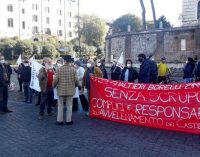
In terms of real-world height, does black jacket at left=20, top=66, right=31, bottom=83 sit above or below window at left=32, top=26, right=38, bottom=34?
below

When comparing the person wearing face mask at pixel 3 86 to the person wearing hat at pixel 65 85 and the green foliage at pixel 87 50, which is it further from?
the green foliage at pixel 87 50

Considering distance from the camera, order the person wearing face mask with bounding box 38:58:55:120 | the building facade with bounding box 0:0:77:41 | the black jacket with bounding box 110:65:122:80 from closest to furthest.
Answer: the person wearing face mask with bounding box 38:58:55:120 < the black jacket with bounding box 110:65:122:80 < the building facade with bounding box 0:0:77:41

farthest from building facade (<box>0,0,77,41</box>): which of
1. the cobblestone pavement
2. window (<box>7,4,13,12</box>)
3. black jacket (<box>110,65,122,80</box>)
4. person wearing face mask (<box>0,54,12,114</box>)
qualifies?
the cobblestone pavement

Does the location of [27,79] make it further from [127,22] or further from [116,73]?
[127,22]

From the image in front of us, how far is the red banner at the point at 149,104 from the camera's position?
8867mm

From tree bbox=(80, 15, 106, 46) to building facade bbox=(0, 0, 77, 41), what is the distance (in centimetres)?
981

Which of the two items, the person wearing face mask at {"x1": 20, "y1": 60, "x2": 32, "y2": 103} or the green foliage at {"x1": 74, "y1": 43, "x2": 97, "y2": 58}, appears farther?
the green foliage at {"x1": 74, "y1": 43, "x2": 97, "y2": 58}

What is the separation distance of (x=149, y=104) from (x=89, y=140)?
6.79 ft

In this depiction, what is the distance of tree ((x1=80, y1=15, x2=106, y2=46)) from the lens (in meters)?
78.3

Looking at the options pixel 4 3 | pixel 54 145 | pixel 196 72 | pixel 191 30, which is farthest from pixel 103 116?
pixel 4 3

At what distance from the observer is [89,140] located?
841cm

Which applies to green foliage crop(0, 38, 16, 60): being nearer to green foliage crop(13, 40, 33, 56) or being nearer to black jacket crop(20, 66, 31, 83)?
green foliage crop(13, 40, 33, 56)

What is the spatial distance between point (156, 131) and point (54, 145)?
8.88ft

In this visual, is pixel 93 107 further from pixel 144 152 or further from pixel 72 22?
pixel 72 22
